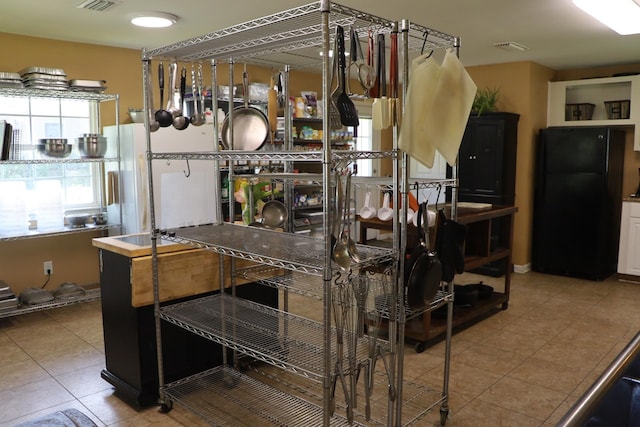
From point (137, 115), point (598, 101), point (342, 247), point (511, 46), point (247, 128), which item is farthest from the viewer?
point (598, 101)

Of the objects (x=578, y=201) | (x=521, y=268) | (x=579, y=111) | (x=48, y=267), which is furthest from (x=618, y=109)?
(x=48, y=267)

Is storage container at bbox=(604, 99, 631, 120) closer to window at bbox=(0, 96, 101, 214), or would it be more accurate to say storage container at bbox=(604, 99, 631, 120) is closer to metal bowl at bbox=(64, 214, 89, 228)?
window at bbox=(0, 96, 101, 214)

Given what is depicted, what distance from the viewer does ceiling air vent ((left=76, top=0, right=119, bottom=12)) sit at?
3256mm

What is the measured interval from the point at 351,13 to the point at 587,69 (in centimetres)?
523

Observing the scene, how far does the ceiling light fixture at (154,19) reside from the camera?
357cm

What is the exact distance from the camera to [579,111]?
582 centimetres

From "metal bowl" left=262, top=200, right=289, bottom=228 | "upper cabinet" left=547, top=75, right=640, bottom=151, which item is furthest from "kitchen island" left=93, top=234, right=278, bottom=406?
"upper cabinet" left=547, top=75, right=640, bottom=151

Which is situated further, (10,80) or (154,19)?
(10,80)

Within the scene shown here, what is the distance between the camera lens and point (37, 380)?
9.95ft

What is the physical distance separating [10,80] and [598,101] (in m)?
5.91

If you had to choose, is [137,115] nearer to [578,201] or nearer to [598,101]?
[578,201]

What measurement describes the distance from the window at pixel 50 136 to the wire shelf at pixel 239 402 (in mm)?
2441

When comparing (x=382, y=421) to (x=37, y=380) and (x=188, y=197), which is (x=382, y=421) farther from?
(x=188, y=197)

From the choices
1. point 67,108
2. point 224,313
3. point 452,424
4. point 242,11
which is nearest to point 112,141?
point 67,108
